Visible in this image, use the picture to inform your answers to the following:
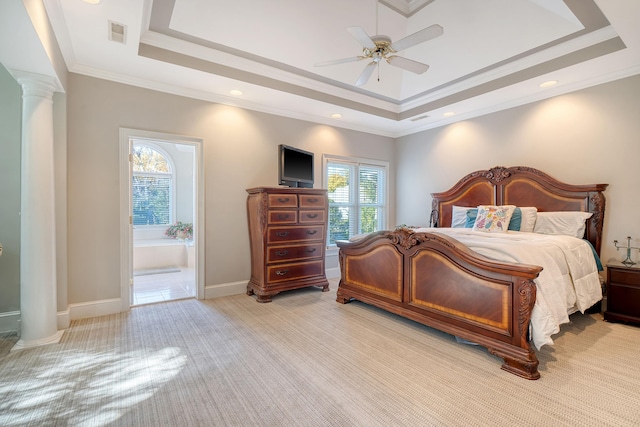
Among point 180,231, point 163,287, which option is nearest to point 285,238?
point 163,287

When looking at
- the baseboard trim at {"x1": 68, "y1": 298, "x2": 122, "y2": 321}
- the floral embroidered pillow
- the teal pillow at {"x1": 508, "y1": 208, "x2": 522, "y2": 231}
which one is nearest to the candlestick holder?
the teal pillow at {"x1": 508, "y1": 208, "x2": 522, "y2": 231}

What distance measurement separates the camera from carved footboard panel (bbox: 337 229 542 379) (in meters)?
2.19

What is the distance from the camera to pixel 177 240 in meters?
6.99

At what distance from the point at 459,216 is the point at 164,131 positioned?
4.26m

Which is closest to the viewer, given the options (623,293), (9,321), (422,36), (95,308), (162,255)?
(422,36)

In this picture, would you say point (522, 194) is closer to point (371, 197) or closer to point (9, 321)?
point (371, 197)

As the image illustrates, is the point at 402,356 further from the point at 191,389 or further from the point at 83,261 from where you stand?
the point at 83,261

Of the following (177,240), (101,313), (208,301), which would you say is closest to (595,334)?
(208,301)

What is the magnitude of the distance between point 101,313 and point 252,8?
3.62 metres

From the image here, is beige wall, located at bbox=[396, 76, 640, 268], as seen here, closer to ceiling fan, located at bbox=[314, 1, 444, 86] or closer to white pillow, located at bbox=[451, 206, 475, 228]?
white pillow, located at bbox=[451, 206, 475, 228]

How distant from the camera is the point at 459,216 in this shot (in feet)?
15.4

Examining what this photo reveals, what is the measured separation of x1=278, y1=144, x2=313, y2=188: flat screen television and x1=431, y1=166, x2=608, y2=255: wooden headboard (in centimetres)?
222

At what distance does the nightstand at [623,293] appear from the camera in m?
3.04

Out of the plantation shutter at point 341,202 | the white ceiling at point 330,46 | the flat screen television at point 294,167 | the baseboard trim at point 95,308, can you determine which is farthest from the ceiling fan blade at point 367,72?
the baseboard trim at point 95,308
